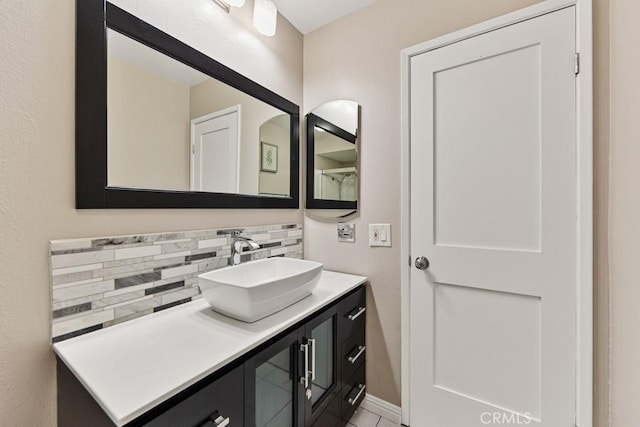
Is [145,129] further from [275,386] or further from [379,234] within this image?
[379,234]

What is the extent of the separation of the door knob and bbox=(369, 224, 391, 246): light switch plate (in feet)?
0.64

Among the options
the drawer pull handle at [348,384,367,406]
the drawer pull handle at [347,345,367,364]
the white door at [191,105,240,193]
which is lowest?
the drawer pull handle at [348,384,367,406]

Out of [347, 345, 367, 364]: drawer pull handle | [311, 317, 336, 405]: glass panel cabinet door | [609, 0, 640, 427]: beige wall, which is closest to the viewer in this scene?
[609, 0, 640, 427]: beige wall

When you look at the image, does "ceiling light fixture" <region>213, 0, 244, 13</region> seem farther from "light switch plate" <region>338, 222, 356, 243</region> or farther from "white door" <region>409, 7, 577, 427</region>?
"light switch plate" <region>338, 222, 356, 243</region>

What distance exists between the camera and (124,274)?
98cm

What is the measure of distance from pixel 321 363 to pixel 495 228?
3.38 feet

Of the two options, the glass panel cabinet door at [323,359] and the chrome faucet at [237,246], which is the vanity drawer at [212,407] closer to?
the glass panel cabinet door at [323,359]

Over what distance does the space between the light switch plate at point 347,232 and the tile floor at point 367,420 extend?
1.02 meters

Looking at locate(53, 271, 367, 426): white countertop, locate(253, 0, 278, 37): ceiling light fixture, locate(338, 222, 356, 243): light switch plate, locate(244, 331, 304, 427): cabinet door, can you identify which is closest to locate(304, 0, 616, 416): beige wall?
locate(338, 222, 356, 243): light switch plate

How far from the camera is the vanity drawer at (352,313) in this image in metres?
1.37

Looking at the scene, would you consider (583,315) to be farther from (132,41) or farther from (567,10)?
(132,41)

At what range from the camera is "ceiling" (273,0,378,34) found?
1.60 meters

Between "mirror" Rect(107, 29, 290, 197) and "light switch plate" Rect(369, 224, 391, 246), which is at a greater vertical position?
"mirror" Rect(107, 29, 290, 197)

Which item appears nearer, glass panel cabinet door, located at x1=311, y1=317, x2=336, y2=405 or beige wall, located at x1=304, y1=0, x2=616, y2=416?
glass panel cabinet door, located at x1=311, y1=317, x2=336, y2=405
